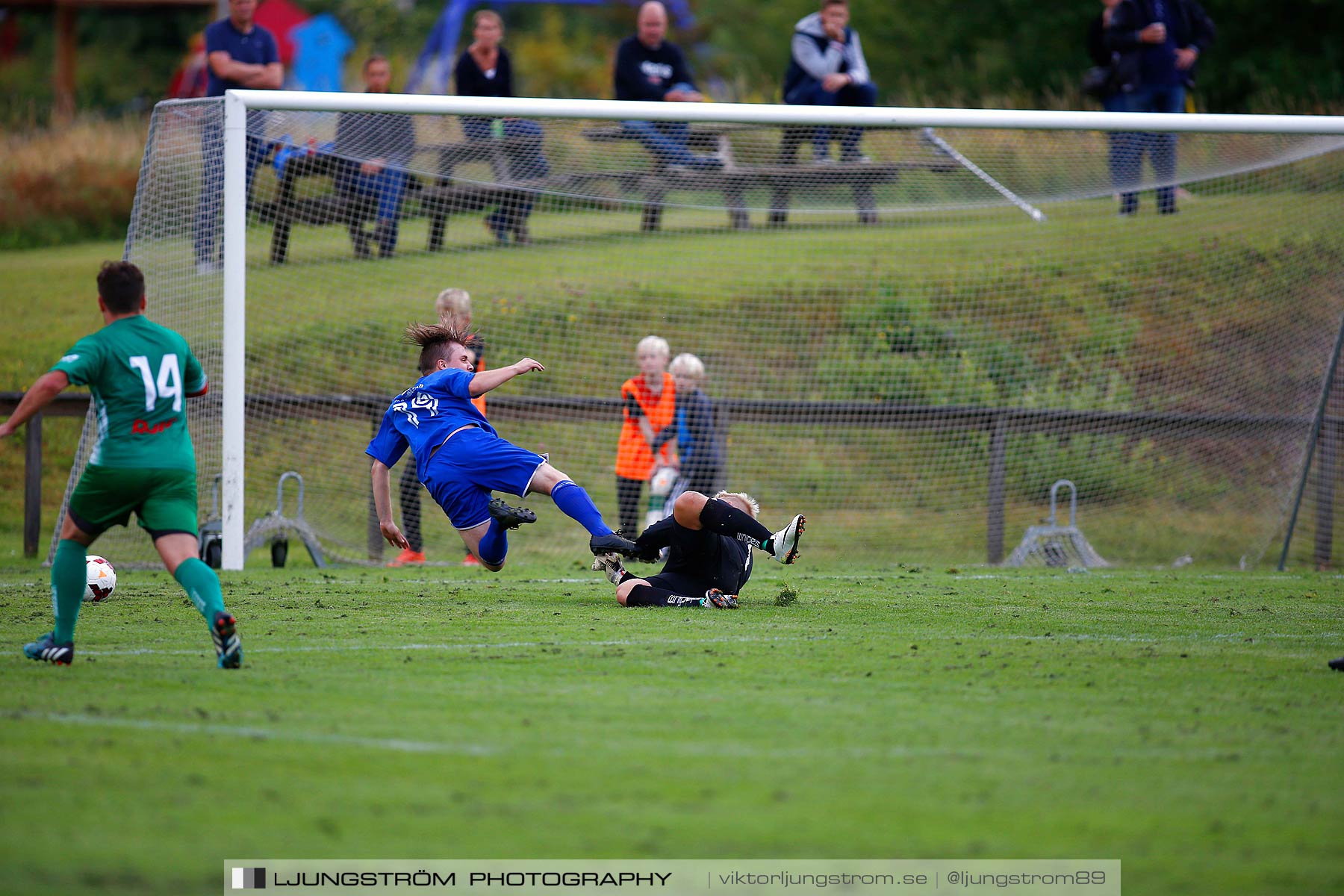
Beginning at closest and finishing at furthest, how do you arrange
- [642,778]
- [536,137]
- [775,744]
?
[642,778] → [775,744] → [536,137]

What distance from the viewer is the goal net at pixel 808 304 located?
11430 mm

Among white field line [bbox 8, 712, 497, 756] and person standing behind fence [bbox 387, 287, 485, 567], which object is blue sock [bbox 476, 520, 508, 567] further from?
white field line [bbox 8, 712, 497, 756]

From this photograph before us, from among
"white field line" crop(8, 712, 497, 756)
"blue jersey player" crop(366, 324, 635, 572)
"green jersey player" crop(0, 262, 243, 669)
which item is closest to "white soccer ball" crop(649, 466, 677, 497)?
"blue jersey player" crop(366, 324, 635, 572)

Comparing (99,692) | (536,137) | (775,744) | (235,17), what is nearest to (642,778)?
(775,744)

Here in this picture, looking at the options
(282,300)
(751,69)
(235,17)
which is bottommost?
(282,300)

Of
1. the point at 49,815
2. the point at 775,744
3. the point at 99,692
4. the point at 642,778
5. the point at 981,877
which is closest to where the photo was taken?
the point at 981,877

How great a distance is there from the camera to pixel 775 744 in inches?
182

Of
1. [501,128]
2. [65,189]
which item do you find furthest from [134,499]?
[65,189]

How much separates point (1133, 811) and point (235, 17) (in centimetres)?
1182

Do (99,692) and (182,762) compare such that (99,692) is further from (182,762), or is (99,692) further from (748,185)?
(748,185)

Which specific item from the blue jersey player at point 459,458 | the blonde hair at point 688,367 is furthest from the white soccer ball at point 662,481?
the blue jersey player at point 459,458

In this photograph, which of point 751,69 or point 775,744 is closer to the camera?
point 775,744

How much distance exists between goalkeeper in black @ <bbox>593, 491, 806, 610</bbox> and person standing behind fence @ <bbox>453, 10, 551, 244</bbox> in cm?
455

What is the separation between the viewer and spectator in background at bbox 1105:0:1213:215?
14086 millimetres
